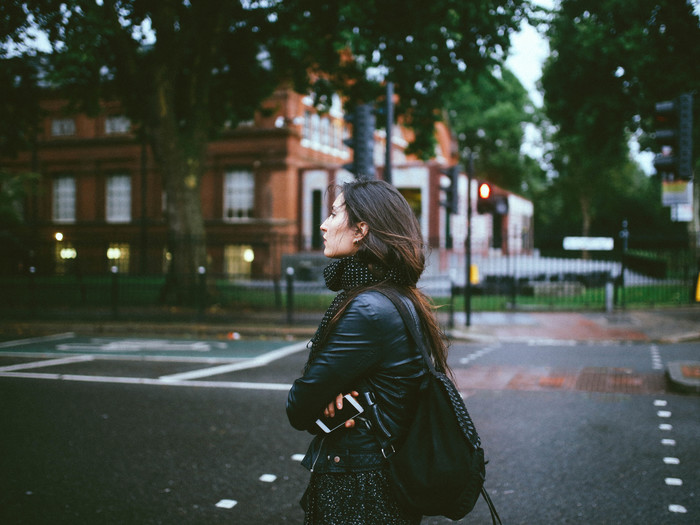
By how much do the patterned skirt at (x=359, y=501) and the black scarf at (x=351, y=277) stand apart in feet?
1.39

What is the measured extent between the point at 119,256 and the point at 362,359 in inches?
643

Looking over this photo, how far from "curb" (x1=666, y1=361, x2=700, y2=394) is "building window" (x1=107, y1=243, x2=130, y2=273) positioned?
42.2ft

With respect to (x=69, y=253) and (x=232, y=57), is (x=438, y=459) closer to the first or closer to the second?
(x=69, y=253)

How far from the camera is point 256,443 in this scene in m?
5.50

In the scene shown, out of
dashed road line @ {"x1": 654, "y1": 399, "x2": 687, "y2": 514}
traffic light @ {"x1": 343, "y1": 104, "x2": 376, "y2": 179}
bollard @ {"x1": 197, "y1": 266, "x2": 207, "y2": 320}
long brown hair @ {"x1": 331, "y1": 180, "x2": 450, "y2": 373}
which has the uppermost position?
traffic light @ {"x1": 343, "y1": 104, "x2": 376, "y2": 179}

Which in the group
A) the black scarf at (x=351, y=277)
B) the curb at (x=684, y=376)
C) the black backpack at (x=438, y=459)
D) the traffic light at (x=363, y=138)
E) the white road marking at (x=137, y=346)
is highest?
the traffic light at (x=363, y=138)

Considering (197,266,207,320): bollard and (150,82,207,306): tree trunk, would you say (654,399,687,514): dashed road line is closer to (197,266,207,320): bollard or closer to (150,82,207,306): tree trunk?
(197,266,207,320): bollard

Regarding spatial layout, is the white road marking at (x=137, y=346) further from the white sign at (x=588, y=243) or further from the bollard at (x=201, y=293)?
the white sign at (x=588, y=243)

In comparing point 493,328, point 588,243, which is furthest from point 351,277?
point 588,243

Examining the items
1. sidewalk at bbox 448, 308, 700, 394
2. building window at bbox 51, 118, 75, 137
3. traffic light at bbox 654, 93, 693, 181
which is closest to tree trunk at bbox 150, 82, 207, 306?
sidewalk at bbox 448, 308, 700, 394

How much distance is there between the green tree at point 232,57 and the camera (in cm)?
1298

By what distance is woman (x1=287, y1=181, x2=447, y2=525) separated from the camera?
2.07 m

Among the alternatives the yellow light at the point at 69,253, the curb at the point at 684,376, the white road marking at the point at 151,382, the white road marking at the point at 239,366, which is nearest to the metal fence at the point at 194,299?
the yellow light at the point at 69,253

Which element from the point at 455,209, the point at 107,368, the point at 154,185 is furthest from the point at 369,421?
Result: the point at 154,185
